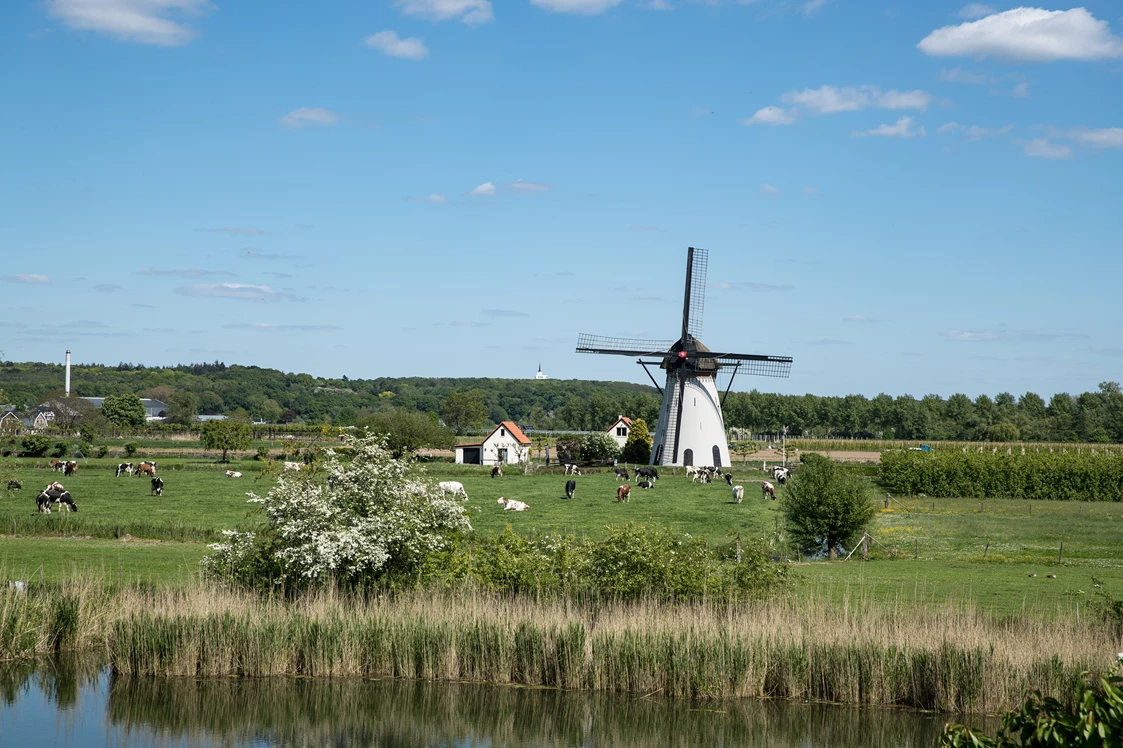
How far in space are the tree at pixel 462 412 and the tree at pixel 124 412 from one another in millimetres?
40616

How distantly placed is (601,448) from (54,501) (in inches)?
1952

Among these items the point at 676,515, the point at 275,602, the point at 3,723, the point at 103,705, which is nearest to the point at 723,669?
the point at 275,602

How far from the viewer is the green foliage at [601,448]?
8162cm

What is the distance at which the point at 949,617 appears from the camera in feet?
52.9

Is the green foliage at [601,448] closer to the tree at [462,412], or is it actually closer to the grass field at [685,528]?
the grass field at [685,528]

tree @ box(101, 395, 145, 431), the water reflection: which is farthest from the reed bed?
tree @ box(101, 395, 145, 431)

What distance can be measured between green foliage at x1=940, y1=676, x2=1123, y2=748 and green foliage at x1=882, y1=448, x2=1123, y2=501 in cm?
5665

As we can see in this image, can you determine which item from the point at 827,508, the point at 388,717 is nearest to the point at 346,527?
the point at 388,717

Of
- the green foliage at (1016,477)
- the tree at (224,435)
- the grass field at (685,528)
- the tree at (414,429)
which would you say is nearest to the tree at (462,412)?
the tree at (414,429)

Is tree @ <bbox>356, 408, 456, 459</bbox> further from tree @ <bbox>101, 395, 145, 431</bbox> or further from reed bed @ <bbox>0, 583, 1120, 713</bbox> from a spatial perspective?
reed bed @ <bbox>0, 583, 1120, 713</bbox>

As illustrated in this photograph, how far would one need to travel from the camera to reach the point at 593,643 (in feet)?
53.6

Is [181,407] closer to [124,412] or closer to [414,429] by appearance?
[124,412]

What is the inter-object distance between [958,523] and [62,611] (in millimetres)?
35439

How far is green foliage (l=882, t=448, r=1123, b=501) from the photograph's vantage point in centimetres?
5909
